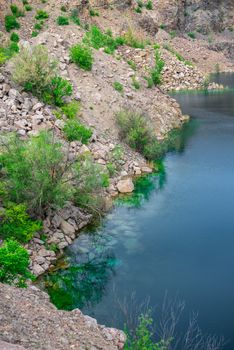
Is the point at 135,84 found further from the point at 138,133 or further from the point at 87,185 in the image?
the point at 87,185

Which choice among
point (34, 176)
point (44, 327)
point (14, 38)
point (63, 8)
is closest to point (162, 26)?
point (63, 8)

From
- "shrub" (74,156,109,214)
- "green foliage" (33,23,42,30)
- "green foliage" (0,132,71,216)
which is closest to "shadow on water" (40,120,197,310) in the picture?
"shrub" (74,156,109,214)

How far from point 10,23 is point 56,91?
30.9 feet

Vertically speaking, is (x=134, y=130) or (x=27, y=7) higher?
(x=27, y=7)

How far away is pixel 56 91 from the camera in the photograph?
978 inches

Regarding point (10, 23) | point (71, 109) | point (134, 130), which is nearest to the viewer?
point (71, 109)

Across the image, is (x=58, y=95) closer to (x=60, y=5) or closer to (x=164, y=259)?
(x=164, y=259)

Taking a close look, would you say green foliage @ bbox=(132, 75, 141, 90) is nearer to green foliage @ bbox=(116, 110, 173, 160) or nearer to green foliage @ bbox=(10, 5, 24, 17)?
green foliage @ bbox=(116, 110, 173, 160)

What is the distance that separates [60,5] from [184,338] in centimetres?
3037

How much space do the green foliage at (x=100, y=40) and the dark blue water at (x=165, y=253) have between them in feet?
41.9

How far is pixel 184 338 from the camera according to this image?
1211 centimetres

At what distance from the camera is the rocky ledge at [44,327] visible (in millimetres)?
9628

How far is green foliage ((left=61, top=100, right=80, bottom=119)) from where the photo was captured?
2440cm

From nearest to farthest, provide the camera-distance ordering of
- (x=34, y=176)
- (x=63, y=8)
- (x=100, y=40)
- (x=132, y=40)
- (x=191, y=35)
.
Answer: (x=34, y=176), (x=100, y=40), (x=63, y=8), (x=132, y=40), (x=191, y=35)
